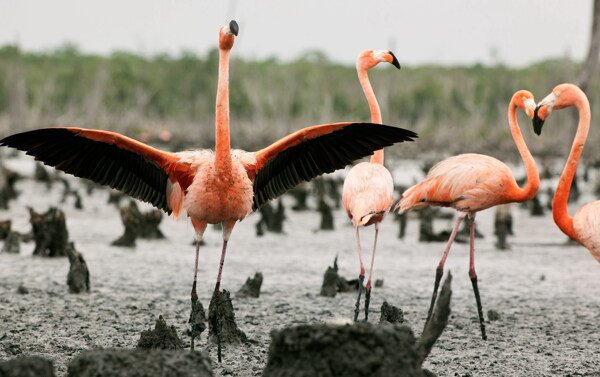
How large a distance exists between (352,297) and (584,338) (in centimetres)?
236

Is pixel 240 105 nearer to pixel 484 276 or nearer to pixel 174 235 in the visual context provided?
pixel 174 235

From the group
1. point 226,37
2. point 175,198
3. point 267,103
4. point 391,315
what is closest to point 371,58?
point 226,37

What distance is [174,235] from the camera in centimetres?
1264

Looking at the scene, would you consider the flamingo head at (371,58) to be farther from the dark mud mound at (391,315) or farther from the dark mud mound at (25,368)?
the dark mud mound at (25,368)

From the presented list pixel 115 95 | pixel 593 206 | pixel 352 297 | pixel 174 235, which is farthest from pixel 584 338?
pixel 115 95

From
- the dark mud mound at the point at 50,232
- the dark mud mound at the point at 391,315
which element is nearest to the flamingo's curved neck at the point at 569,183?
the dark mud mound at the point at 391,315

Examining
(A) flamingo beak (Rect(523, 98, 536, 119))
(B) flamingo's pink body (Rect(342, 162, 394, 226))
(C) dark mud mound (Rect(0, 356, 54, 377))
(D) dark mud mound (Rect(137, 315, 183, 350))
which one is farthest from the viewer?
(A) flamingo beak (Rect(523, 98, 536, 119))

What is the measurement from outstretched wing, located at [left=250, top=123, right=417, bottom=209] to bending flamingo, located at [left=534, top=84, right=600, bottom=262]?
1158 mm

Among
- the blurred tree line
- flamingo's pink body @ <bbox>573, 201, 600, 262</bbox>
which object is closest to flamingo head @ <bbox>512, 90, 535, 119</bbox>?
flamingo's pink body @ <bbox>573, 201, 600, 262</bbox>

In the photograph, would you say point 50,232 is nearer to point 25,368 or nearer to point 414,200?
point 414,200

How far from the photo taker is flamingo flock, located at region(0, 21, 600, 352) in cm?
554

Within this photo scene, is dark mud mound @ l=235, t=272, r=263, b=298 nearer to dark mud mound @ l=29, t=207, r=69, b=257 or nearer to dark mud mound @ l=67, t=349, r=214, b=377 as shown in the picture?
dark mud mound @ l=29, t=207, r=69, b=257

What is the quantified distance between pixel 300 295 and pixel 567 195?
9.11ft

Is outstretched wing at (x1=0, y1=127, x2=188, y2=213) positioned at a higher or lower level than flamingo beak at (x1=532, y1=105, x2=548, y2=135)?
lower
